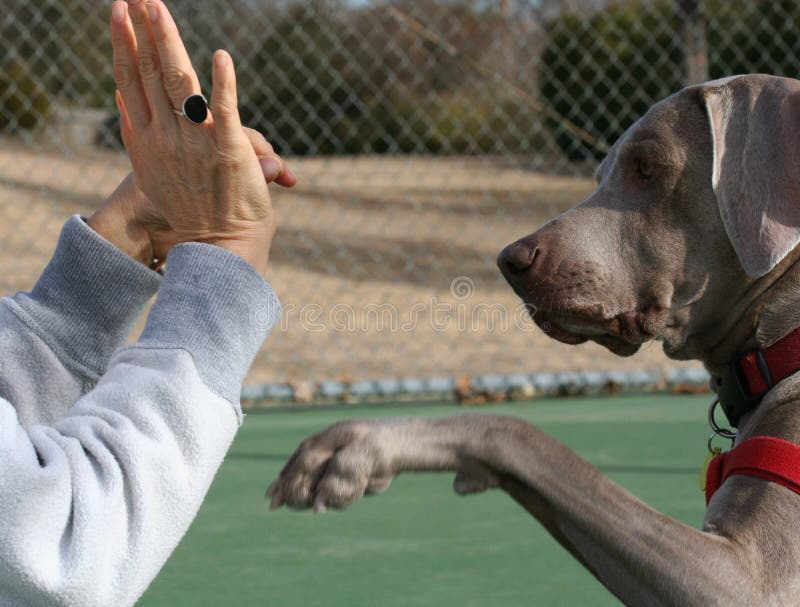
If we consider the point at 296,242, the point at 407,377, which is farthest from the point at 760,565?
the point at 296,242

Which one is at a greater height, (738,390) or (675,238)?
(675,238)

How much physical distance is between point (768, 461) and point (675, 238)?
1.79 ft

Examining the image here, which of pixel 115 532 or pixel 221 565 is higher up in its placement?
pixel 115 532

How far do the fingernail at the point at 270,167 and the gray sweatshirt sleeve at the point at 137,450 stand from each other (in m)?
0.25

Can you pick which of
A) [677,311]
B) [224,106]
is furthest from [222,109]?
[677,311]

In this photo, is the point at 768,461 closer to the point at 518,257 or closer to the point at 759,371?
the point at 759,371

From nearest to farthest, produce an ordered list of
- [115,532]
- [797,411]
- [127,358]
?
[115,532], [127,358], [797,411]

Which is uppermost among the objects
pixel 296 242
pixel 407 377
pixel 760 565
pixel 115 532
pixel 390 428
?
pixel 115 532

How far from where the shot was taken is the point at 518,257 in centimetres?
238

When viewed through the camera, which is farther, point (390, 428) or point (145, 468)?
point (390, 428)

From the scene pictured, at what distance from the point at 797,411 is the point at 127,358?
50.6 inches

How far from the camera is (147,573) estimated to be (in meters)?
1.45

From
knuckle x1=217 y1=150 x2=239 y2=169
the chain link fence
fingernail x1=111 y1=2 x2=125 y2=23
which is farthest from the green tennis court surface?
the chain link fence

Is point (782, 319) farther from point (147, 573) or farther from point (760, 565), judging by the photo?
point (147, 573)
